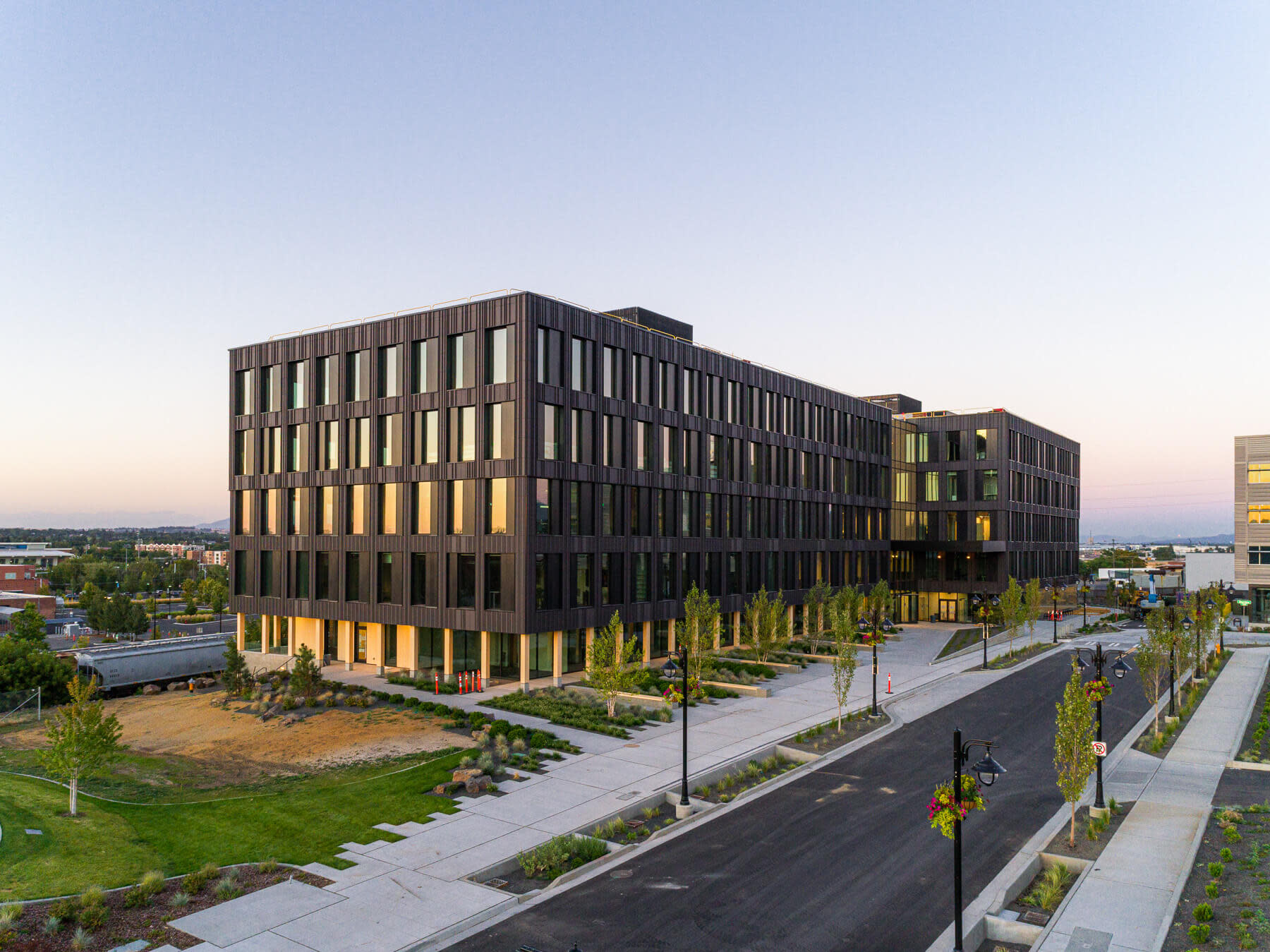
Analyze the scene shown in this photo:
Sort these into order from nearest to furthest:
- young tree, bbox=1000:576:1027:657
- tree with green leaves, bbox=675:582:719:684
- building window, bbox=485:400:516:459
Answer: building window, bbox=485:400:516:459 < tree with green leaves, bbox=675:582:719:684 < young tree, bbox=1000:576:1027:657

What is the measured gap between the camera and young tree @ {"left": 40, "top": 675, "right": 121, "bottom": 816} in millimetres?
24547

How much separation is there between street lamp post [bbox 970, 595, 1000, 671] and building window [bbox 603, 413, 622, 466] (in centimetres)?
2524

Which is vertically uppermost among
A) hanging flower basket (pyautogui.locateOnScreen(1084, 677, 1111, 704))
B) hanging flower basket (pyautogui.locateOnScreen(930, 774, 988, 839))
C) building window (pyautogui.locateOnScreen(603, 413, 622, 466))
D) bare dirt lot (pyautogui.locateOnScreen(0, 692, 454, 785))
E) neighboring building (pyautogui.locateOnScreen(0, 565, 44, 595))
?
Result: building window (pyautogui.locateOnScreen(603, 413, 622, 466))

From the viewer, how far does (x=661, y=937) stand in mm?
17031

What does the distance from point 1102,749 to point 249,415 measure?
5349cm

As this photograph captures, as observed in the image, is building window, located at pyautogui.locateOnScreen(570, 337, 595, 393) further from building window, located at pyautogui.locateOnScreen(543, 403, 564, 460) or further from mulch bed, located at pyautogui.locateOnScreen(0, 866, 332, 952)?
mulch bed, located at pyautogui.locateOnScreen(0, 866, 332, 952)

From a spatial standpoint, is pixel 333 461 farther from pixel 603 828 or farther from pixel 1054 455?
pixel 1054 455

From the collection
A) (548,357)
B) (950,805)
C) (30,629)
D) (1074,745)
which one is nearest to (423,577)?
(548,357)

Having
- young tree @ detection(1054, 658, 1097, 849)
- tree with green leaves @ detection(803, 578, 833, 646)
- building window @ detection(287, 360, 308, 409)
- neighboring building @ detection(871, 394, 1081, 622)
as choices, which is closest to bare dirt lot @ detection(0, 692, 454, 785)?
building window @ detection(287, 360, 308, 409)

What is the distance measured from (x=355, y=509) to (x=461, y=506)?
29.3 feet

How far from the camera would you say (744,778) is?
28.5m

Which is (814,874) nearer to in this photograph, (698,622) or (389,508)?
(698,622)

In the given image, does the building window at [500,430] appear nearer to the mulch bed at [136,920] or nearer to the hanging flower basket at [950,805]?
the mulch bed at [136,920]

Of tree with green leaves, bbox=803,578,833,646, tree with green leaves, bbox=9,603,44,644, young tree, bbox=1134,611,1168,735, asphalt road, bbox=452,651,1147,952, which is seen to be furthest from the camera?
tree with green leaves, bbox=803,578,833,646
